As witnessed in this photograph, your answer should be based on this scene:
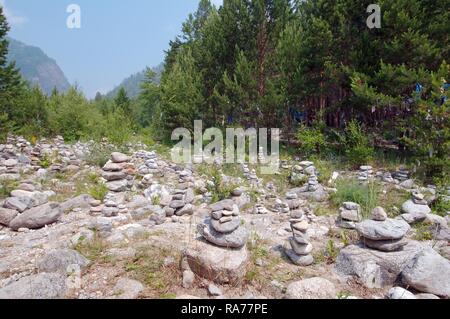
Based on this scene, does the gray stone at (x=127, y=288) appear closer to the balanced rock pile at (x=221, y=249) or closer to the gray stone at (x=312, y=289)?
the balanced rock pile at (x=221, y=249)

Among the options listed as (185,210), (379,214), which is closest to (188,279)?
(185,210)

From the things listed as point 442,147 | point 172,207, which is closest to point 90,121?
point 172,207

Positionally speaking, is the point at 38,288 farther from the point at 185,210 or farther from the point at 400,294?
the point at 400,294

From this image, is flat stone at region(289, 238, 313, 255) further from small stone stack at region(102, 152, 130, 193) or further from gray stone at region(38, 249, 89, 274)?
small stone stack at region(102, 152, 130, 193)

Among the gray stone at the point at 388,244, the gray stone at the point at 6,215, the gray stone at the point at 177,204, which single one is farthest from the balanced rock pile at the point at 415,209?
the gray stone at the point at 6,215

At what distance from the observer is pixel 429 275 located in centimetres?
253

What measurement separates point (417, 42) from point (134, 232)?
7.96 m

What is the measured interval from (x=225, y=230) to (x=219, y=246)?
20 cm

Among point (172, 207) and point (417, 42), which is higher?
point (417, 42)

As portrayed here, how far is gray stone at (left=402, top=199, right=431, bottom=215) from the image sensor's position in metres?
4.22

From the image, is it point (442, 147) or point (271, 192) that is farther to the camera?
point (271, 192)

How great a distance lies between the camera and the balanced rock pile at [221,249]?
269cm
